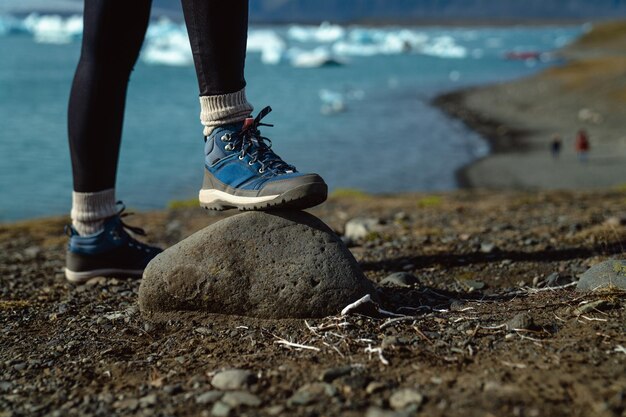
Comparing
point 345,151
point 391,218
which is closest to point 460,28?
point 345,151

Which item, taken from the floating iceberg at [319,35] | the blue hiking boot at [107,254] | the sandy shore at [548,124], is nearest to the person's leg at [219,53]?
the blue hiking boot at [107,254]

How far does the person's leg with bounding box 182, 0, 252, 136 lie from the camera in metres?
2.93

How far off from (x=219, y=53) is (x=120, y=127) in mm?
920

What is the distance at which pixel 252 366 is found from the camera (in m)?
2.46

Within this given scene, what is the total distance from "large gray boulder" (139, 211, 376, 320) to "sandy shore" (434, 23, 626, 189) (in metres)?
14.6

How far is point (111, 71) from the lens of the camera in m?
3.47

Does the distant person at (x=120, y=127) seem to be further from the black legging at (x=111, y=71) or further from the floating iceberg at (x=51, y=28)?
the floating iceberg at (x=51, y=28)

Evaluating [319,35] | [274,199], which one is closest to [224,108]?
[274,199]

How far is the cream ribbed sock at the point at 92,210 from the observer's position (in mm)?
3625

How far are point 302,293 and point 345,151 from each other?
19.4 metres

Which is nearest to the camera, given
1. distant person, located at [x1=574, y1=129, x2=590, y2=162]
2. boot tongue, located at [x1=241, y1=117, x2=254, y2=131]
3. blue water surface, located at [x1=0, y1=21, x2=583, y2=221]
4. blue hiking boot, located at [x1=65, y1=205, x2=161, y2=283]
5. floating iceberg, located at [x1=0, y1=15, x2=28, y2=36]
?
boot tongue, located at [x1=241, y1=117, x2=254, y2=131]

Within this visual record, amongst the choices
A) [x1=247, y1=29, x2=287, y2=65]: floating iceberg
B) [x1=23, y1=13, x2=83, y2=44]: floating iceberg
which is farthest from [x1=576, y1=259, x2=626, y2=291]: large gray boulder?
[x1=23, y1=13, x2=83, y2=44]: floating iceberg

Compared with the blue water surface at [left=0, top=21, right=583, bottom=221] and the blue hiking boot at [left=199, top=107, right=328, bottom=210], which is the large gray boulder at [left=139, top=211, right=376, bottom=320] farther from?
the blue water surface at [left=0, top=21, right=583, bottom=221]

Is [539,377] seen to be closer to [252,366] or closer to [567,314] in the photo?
[567,314]
